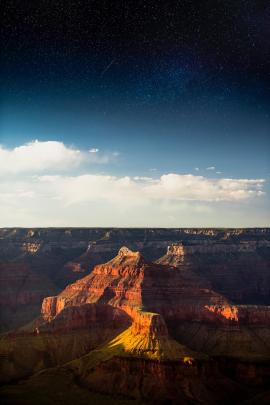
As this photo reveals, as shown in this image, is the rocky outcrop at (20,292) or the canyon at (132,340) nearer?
the canyon at (132,340)

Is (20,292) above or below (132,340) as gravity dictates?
above

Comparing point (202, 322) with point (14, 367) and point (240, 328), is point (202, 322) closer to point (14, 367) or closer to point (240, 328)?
point (240, 328)

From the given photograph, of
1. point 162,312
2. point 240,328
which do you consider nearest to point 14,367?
point 162,312

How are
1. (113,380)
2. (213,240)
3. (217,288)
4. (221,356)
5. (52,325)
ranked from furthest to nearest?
(213,240), (217,288), (52,325), (221,356), (113,380)

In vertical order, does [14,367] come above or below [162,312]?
below

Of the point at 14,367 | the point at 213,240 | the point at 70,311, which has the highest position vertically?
the point at 213,240

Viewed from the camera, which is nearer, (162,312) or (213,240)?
(162,312)

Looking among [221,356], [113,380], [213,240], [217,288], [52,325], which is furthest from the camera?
[213,240]

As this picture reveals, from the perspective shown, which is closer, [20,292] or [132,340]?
[132,340]

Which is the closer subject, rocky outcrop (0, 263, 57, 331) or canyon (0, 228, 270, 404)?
canyon (0, 228, 270, 404)

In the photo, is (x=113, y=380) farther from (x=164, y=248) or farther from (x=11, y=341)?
(x=164, y=248)
